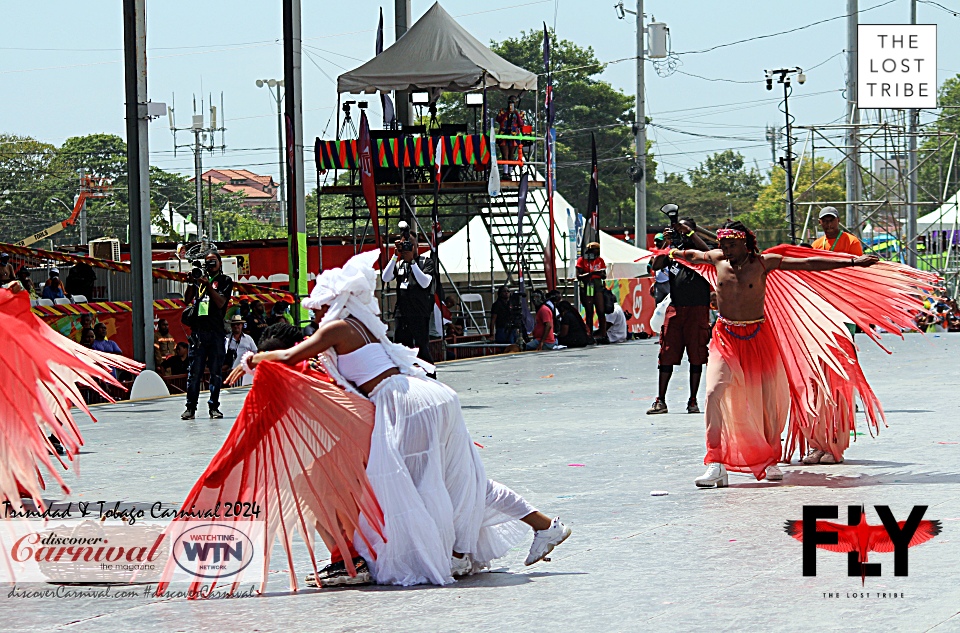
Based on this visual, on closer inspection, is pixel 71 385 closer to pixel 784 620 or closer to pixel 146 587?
pixel 146 587

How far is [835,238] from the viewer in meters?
10.8

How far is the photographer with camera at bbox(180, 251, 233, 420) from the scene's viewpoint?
13.9 metres

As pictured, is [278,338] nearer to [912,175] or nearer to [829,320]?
[829,320]

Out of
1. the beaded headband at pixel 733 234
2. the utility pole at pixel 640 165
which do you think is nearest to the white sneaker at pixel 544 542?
the beaded headband at pixel 733 234

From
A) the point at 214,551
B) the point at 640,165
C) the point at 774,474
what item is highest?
the point at 640,165

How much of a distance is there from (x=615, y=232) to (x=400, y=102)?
31.4 meters

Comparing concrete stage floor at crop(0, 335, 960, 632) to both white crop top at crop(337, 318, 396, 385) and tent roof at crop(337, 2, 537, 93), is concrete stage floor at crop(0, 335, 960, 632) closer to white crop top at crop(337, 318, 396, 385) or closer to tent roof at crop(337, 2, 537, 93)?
white crop top at crop(337, 318, 396, 385)

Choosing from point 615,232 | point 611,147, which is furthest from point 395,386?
point 611,147

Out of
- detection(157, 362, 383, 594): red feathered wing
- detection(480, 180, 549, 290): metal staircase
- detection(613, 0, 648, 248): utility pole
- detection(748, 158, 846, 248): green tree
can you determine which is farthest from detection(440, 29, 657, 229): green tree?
detection(157, 362, 383, 594): red feathered wing

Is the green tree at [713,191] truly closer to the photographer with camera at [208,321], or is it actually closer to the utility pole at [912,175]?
the utility pole at [912,175]

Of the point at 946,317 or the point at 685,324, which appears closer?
the point at 685,324

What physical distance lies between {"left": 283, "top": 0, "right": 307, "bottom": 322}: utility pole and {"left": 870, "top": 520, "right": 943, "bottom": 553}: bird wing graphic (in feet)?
48.2

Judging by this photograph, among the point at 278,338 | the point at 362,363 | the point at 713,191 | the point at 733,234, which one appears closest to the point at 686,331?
the point at 733,234

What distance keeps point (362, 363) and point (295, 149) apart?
15.2 m
